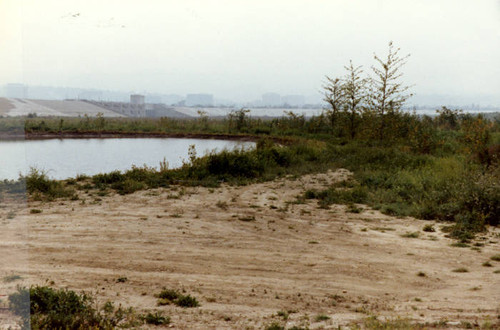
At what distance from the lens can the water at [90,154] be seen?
509 inches

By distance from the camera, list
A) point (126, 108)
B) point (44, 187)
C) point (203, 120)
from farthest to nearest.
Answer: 1. point (126, 108)
2. point (203, 120)
3. point (44, 187)

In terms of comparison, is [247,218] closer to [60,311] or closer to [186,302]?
[186,302]

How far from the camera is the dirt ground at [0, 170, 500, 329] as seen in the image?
3.90 m

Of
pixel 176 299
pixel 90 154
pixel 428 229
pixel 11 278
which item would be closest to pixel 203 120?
pixel 90 154

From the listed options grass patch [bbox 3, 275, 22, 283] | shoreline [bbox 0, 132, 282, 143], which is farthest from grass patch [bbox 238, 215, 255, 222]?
shoreline [bbox 0, 132, 282, 143]

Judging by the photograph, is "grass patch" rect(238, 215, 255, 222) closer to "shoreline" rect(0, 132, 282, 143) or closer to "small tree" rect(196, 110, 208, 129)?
"shoreline" rect(0, 132, 282, 143)

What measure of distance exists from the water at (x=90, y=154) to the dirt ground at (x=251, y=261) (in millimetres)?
4568

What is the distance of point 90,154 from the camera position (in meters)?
16.4

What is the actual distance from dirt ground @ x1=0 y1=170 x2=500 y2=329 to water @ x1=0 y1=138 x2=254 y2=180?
457 centimetres

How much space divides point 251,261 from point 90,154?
41.4 feet

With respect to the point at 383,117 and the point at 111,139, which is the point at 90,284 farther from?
the point at 111,139

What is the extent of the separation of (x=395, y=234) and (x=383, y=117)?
9758 mm

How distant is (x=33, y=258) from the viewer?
5191 millimetres

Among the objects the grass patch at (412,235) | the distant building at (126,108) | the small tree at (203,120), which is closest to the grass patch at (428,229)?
the grass patch at (412,235)
